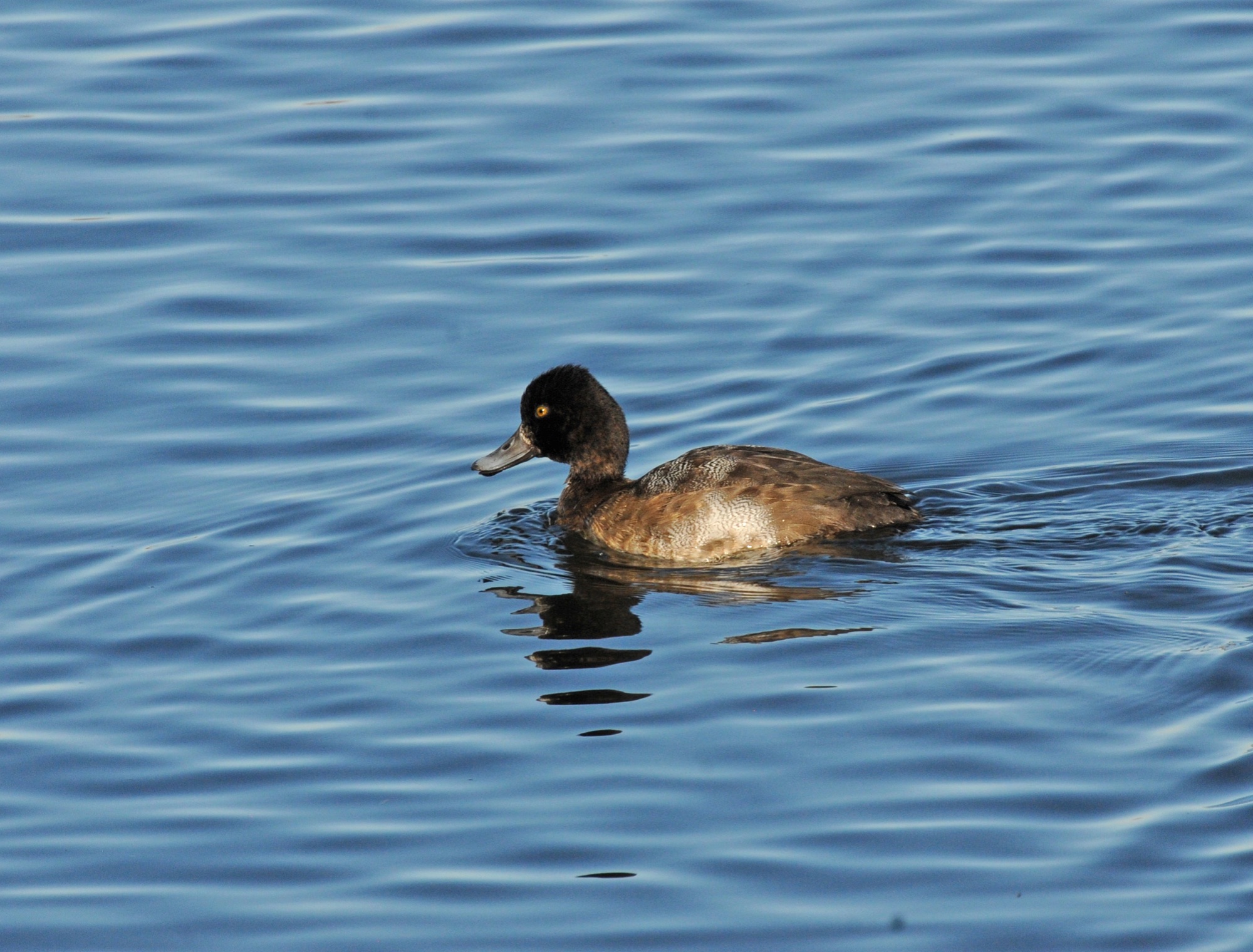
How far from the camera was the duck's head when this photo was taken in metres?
10.5

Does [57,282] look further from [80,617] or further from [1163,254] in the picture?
[1163,254]

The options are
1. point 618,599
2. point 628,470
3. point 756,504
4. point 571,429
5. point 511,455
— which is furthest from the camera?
point 628,470

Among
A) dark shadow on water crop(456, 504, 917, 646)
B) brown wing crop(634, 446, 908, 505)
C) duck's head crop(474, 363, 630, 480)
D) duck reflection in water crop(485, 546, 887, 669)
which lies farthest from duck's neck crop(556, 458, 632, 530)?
brown wing crop(634, 446, 908, 505)

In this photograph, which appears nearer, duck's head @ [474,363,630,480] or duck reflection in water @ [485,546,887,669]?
duck reflection in water @ [485,546,887,669]

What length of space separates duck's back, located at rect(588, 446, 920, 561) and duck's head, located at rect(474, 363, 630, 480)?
76cm

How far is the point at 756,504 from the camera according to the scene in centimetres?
959

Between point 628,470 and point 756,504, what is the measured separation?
169cm

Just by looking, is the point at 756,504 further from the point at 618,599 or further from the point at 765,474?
the point at 618,599

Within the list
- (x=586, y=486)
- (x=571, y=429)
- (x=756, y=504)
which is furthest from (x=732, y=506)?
(x=571, y=429)

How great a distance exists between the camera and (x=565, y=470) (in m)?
12.0

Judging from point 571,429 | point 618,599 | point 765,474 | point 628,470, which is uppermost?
point 571,429

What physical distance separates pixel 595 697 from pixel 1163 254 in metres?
6.76

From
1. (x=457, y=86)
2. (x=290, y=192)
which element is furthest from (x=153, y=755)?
(x=457, y=86)

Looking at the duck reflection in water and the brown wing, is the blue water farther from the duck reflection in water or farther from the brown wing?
the brown wing
